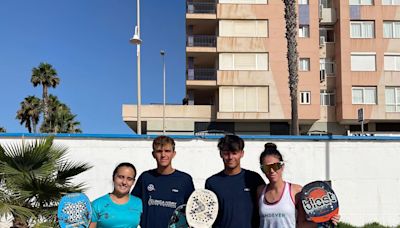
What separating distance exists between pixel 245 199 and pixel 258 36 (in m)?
28.7

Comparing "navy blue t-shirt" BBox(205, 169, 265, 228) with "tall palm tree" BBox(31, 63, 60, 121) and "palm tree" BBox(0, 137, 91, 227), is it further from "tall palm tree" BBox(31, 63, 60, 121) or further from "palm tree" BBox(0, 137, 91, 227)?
"tall palm tree" BBox(31, 63, 60, 121)

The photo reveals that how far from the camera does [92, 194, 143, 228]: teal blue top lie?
3.61 m

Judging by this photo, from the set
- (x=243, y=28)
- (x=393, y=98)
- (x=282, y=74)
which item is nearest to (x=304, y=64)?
(x=282, y=74)

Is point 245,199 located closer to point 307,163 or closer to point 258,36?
point 307,163

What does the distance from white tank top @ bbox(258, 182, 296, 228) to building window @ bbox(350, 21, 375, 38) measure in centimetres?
3127

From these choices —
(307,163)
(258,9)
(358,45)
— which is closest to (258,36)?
(258,9)

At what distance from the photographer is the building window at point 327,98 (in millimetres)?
32750

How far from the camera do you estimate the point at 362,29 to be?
32281 mm

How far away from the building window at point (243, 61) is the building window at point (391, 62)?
9.18m

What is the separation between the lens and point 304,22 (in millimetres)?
32000

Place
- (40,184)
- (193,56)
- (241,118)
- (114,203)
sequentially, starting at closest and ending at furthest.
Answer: (114,203), (40,184), (241,118), (193,56)

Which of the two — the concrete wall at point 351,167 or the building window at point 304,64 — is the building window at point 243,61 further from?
the concrete wall at point 351,167

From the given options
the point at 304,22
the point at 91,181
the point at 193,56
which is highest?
the point at 304,22

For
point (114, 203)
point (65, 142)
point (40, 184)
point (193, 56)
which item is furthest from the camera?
point (193, 56)
